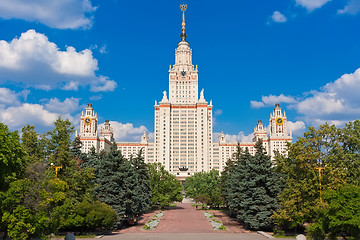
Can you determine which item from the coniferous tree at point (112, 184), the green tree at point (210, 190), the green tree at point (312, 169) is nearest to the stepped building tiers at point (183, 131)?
the green tree at point (210, 190)

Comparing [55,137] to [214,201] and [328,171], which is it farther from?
[214,201]

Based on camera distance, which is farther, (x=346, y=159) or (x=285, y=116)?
(x=285, y=116)

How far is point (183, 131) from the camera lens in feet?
521

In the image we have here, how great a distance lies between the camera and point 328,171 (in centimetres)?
3359

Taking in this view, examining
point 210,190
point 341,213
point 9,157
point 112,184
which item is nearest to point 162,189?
point 210,190

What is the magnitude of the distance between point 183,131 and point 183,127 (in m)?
1.87

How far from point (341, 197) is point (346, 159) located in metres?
10.5

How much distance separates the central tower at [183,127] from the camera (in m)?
156

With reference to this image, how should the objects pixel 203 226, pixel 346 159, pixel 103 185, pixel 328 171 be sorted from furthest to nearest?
1. pixel 203 226
2. pixel 103 185
3. pixel 346 159
4. pixel 328 171

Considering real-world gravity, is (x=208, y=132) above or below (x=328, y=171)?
above

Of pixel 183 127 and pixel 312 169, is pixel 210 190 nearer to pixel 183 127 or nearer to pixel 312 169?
pixel 312 169

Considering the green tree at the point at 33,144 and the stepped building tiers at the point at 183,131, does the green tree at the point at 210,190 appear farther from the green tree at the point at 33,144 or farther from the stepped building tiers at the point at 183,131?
the stepped building tiers at the point at 183,131

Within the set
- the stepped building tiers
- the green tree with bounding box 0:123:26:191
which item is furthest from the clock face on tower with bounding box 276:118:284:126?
the green tree with bounding box 0:123:26:191

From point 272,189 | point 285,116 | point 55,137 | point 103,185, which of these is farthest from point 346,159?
point 285,116
